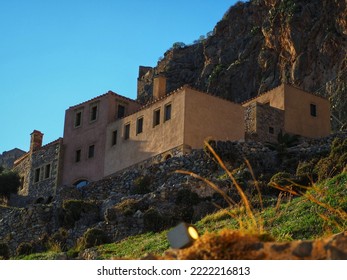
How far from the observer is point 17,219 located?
34312 mm

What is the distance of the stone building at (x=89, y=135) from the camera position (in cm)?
4856

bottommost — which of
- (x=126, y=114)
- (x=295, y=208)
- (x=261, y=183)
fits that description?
(x=295, y=208)

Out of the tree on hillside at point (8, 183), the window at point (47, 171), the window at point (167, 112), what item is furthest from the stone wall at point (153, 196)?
the tree on hillside at point (8, 183)

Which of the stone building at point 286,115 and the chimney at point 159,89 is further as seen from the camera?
Result: the chimney at point 159,89

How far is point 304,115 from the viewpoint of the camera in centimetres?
5006

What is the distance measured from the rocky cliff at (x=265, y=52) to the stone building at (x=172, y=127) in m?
18.6

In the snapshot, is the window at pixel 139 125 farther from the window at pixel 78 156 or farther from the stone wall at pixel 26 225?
the stone wall at pixel 26 225

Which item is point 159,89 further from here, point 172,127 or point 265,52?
point 265,52

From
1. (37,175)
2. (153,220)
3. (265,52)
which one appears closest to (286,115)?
(37,175)

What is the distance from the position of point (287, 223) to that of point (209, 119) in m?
23.8

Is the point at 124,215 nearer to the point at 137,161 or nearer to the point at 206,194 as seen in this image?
the point at 206,194

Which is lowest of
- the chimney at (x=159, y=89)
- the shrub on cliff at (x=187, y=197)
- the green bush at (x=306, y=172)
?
the shrub on cliff at (x=187, y=197)
